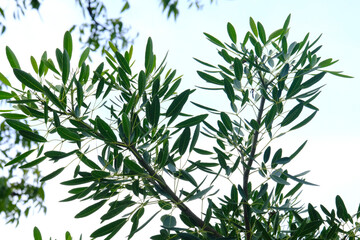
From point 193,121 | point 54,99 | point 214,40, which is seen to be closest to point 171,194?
point 193,121

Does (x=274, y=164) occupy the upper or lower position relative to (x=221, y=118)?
lower

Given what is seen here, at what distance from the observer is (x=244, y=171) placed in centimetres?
76

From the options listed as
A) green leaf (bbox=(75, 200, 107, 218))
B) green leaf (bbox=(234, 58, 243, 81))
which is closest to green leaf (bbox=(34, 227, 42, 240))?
green leaf (bbox=(75, 200, 107, 218))

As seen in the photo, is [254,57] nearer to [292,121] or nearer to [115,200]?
[292,121]

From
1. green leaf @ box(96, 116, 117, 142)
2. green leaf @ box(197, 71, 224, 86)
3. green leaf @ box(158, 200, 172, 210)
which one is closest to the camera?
green leaf @ box(96, 116, 117, 142)

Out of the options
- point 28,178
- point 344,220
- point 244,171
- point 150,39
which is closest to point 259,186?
point 244,171

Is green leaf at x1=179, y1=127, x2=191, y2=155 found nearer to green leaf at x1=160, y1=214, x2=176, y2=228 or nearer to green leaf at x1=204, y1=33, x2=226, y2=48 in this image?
green leaf at x1=160, y1=214, x2=176, y2=228

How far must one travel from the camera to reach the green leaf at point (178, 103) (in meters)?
0.71

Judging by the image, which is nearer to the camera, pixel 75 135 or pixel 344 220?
pixel 75 135

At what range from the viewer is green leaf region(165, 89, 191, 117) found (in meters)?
0.71

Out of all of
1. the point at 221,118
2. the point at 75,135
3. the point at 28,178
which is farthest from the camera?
the point at 28,178

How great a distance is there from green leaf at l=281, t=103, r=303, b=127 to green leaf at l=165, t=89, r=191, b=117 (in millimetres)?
182

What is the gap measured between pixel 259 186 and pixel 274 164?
53 mm

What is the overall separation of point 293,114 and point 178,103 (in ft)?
0.67
